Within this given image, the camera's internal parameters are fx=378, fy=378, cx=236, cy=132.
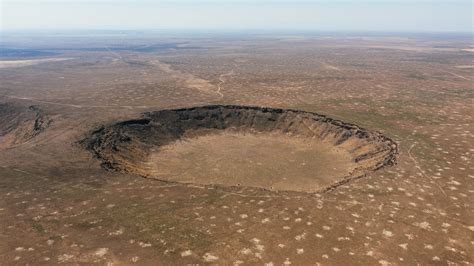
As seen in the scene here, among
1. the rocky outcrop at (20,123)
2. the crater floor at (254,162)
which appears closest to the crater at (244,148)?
the crater floor at (254,162)

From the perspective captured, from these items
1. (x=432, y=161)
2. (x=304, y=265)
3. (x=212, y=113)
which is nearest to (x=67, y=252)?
(x=304, y=265)

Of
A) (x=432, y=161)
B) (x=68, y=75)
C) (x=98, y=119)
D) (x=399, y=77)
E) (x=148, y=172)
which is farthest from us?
(x=68, y=75)

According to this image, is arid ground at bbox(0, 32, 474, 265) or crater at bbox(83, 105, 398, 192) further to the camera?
crater at bbox(83, 105, 398, 192)

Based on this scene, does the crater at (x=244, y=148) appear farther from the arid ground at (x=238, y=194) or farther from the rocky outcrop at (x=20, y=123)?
the rocky outcrop at (x=20, y=123)

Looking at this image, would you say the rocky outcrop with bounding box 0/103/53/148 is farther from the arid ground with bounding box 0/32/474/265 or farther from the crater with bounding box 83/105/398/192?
the crater with bounding box 83/105/398/192

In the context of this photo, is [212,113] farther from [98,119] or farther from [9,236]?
[9,236]

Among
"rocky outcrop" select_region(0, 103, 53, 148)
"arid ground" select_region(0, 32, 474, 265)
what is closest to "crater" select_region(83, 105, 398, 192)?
"arid ground" select_region(0, 32, 474, 265)

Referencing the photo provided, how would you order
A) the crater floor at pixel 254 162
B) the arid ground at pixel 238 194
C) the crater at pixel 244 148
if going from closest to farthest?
the arid ground at pixel 238 194 → the crater floor at pixel 254 162 → the crater at pixel 244 148

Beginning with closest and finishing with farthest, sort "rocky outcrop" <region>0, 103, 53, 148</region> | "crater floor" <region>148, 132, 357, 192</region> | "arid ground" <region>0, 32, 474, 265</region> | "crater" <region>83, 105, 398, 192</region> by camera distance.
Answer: "arid ground" <region>0, 32, 474, 265</region>
"crater floor" <region>148, 132, 357, 192</region>
"crater" <region>83, 105, 398, 192</region>
"rocky outcrop" <region>0, 103, 53, 148</region>

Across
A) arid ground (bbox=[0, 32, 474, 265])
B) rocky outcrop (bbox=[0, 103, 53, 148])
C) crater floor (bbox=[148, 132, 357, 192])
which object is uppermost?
arid ground (bbox=[0, 32, 474, 265])
